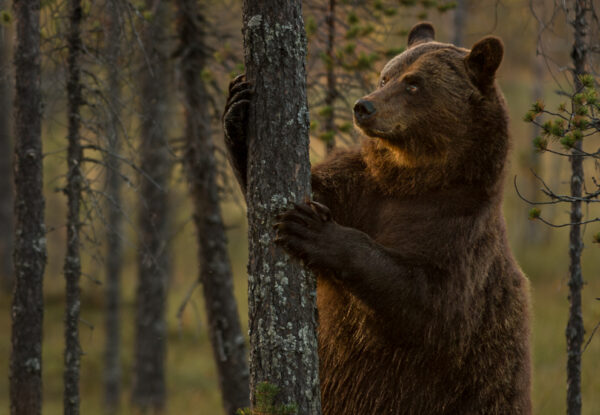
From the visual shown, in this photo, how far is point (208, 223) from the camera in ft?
21.9

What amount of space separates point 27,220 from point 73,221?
0.39 meters

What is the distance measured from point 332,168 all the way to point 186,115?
2961 millimetres

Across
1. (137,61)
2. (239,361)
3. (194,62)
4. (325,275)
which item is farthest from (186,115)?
(325,275)

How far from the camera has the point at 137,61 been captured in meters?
7.07

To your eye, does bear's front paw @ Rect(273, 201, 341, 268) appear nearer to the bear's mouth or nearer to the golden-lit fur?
the golden-lit fur

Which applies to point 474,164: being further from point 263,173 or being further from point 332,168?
point 263,173

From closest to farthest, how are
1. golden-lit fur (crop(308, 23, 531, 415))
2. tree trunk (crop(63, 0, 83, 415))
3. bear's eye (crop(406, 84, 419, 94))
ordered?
golden-lit fur (crop(308, 23, 531, 415)), bear's eye (crop(406, 84, 419, 94)), tree trunk (crop(63, 0, 83, 415))

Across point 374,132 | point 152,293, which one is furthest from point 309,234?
point 152,293

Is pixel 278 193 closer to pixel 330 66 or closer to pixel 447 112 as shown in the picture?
pixel 447 112

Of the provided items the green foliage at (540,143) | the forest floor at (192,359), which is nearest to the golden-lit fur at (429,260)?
the green foliage at (540,143)

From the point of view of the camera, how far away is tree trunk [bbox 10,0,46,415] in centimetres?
479

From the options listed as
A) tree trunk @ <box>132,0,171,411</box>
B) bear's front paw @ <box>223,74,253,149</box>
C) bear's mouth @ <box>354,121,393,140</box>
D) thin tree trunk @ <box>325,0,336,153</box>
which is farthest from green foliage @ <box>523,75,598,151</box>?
tree trunk @ <box>132,0,171,411</box>

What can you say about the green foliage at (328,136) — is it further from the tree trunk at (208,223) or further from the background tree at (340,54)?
the tree trunk at (208,223)

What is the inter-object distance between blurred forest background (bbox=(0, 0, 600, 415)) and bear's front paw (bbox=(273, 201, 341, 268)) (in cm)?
129
